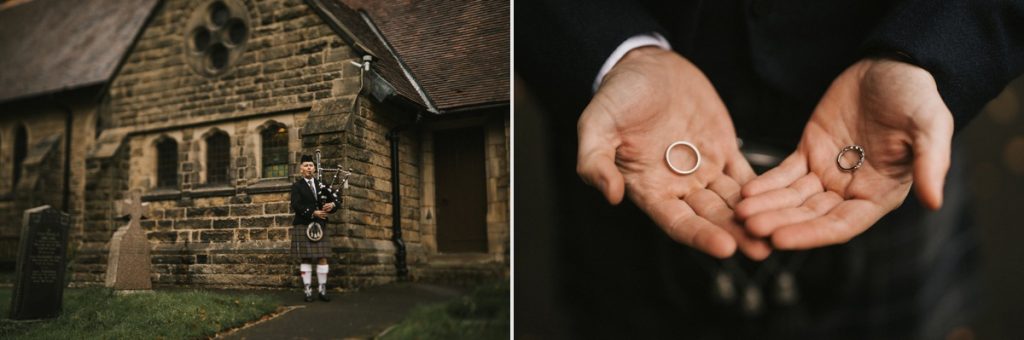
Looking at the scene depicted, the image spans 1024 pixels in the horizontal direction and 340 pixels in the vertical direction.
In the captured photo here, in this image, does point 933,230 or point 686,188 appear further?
point 933,230

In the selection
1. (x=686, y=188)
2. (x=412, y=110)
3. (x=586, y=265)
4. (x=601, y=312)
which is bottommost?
(x=601, y=312)

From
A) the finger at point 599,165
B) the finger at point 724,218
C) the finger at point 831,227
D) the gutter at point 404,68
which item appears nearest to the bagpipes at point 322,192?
the gutter at point 404,68

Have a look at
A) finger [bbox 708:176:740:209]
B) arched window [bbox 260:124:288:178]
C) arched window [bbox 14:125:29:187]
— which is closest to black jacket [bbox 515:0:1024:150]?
finger [bbox 708:176:740:209]

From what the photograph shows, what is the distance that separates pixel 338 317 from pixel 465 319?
426 millimetres

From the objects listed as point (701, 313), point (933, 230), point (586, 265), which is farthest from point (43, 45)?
point (933, 230)

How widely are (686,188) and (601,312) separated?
775 millimetres

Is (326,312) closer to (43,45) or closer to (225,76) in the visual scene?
(225,76)

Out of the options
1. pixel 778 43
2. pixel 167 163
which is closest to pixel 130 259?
pixel 167 163

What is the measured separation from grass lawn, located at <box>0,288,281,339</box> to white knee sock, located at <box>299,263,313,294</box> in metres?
0.11

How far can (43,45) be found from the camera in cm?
290

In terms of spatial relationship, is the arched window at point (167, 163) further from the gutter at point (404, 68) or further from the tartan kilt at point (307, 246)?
the gutter at point (404, 68)

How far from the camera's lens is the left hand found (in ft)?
5.69

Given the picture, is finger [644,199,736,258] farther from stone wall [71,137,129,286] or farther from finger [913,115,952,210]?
stone wall [71,137,129,286]

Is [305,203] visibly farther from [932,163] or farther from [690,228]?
[932,163]
